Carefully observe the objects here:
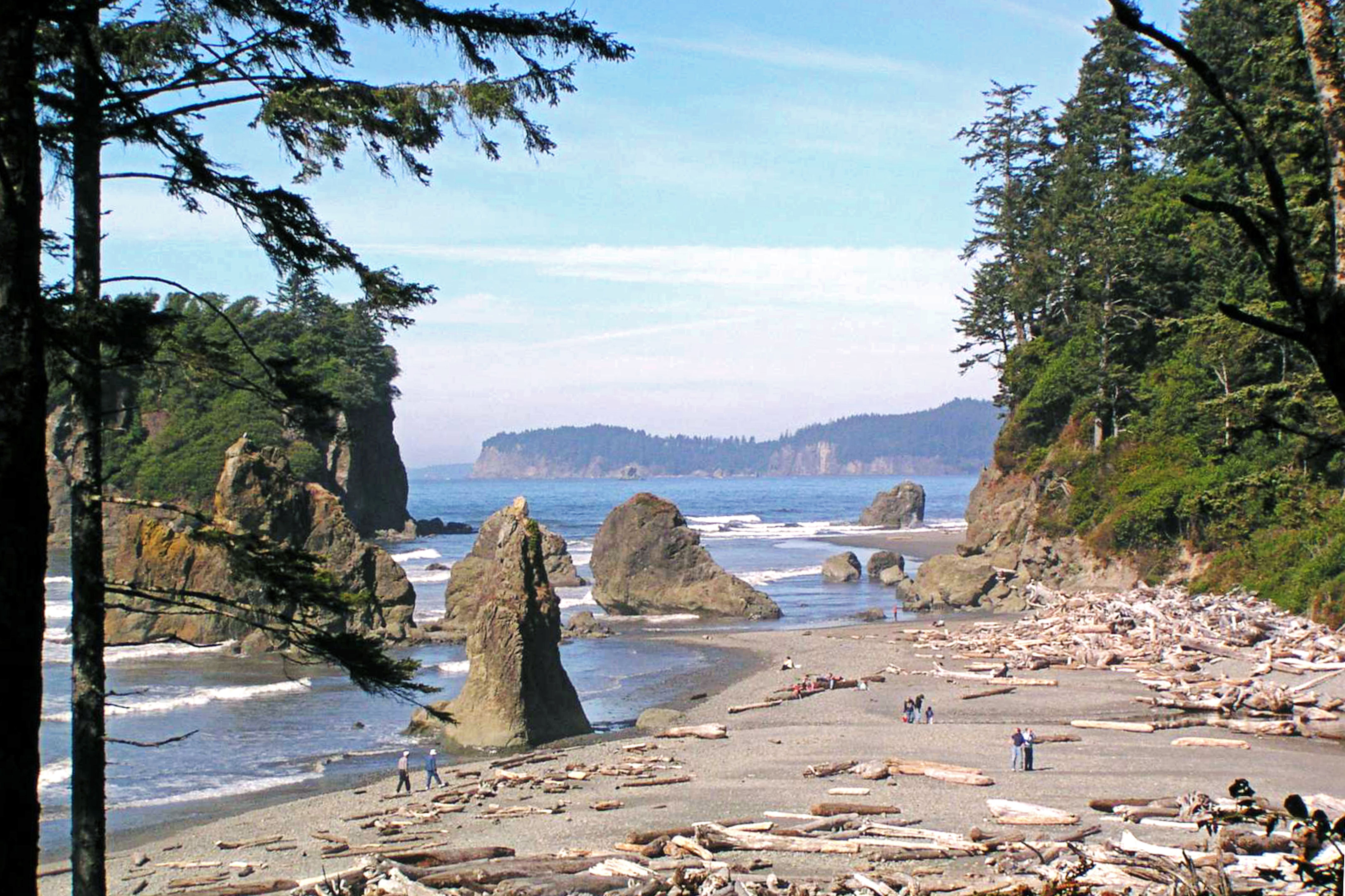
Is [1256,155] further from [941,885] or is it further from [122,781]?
[122,781]

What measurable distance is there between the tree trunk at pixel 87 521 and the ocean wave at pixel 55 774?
16982 mm

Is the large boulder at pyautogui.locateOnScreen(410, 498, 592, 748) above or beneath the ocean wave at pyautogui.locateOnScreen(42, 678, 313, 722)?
above

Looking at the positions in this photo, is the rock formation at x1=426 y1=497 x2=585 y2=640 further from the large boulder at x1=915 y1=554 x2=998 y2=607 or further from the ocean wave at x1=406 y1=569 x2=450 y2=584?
the large boulder at x1=915 y1=554 x2=998 y2=607

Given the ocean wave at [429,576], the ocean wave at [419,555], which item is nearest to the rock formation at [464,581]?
the ocean wave at [429,576]

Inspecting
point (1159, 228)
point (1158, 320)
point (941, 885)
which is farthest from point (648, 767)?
point (1159, 228)

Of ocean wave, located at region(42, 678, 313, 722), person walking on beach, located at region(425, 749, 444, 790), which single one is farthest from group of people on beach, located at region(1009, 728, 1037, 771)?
ocean wave, located at region(42, 678, 313, 722)

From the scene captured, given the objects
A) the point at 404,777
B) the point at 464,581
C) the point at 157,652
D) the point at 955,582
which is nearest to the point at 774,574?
the point at 955,582

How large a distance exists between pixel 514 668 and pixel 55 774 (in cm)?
979

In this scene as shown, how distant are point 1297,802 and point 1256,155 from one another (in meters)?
2.51

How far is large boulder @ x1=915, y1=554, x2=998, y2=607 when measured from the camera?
48.9 m

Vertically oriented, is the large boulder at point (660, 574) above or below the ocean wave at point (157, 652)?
above

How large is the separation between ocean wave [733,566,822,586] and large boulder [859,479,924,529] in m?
48.5

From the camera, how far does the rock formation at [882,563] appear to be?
6531 centimetres

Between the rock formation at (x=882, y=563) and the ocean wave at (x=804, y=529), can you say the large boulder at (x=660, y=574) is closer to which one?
the rock formation at (x=882, y=563)
